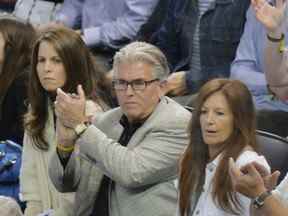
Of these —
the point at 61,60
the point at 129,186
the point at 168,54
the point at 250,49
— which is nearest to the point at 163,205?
the point at 129,186

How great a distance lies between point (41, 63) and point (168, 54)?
1215mm

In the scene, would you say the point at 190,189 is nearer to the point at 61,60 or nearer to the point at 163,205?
the point at 163,205

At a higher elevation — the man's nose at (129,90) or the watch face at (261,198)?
the watch face at (261,198)

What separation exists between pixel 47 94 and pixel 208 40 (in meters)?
1.03

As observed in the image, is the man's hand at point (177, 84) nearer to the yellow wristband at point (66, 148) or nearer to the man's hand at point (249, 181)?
the yellow wristband at point (66, 148)

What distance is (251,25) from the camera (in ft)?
16.2

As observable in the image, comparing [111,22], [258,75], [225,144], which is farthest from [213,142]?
[111,22]

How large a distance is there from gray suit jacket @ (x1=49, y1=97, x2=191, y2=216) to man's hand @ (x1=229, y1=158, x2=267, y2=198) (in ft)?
2.96

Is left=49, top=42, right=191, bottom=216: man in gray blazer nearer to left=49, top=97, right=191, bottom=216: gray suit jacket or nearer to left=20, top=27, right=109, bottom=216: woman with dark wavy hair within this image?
left=49, top=97, right=191, bottom=216: gray suit jacket

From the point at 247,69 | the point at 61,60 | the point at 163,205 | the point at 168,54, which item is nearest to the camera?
the point at 163,205

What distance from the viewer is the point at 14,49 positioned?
5.25 metres

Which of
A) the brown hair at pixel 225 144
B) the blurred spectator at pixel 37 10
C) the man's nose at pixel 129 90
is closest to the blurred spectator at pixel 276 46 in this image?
the brown hair at pixel 225 144

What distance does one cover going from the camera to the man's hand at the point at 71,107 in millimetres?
3865

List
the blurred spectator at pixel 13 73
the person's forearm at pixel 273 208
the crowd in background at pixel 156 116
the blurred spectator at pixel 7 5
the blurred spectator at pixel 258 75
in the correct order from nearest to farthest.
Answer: the person's forearm at pixel 273 208
the crowd in background at pixel 156 116
the blurred spectator at pixel 258 75
the blurred spectator at pixel 13 73
the blurred spectator at pixel 7 5
